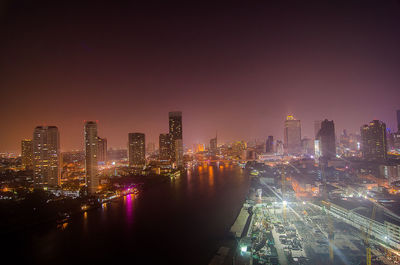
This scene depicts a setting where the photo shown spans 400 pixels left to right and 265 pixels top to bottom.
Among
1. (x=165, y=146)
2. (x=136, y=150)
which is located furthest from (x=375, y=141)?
(x=136, y=150)

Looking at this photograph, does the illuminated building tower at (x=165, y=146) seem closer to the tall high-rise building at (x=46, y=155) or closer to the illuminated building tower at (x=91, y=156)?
the tall high-rise building at (x=46, y=155)

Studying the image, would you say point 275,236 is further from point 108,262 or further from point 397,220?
point 108,262

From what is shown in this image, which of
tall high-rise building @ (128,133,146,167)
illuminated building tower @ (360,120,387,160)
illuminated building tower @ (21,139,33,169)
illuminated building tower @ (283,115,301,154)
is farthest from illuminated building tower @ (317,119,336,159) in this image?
illuminated building tower @ (21,139,33,169)

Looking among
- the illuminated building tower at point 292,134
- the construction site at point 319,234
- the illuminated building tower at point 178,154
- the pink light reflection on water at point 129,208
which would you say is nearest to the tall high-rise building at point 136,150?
the illuminated building tower at point 178,154

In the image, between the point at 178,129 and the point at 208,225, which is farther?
the point at 178,129

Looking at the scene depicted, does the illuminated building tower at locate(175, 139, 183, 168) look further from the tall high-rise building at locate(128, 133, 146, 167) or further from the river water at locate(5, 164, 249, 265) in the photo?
the river water at locate(5, 164, 249, 265)

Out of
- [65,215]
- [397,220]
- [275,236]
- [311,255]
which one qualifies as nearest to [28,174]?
[65,215]
